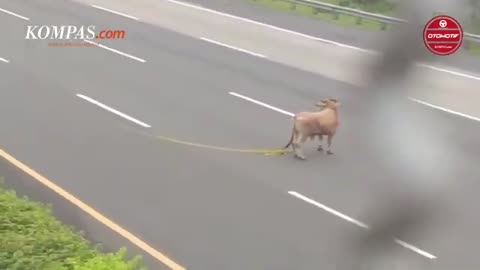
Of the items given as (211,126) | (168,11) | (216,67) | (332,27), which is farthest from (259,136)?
(168,11)

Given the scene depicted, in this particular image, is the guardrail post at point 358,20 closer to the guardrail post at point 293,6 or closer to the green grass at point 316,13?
the green grass at point 316,13

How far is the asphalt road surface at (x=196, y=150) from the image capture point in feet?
22.0

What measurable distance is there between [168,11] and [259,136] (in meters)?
7.70

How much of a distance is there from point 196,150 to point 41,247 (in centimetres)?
408

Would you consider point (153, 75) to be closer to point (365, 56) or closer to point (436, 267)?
point (436, 267)

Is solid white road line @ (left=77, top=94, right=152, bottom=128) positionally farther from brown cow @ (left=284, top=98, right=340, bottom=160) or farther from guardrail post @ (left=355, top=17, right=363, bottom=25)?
guardrail post @ (left=355, top=17, right=363, bottom=25)

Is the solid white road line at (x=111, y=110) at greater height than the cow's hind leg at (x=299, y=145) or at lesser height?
lesser

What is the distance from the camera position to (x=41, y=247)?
521cm

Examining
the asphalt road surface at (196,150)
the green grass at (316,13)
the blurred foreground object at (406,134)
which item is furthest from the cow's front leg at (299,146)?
the blurred foreground object at (406,134)

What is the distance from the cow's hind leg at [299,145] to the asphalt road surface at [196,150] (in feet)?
0.39

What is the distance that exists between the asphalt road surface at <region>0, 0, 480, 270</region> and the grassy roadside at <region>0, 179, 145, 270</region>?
108cm

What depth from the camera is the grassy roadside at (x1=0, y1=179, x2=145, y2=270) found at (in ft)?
16.1

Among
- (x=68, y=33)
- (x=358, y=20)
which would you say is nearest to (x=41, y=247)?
(x=358, y=20)

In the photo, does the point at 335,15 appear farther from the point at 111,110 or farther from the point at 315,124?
the point at 315,124
